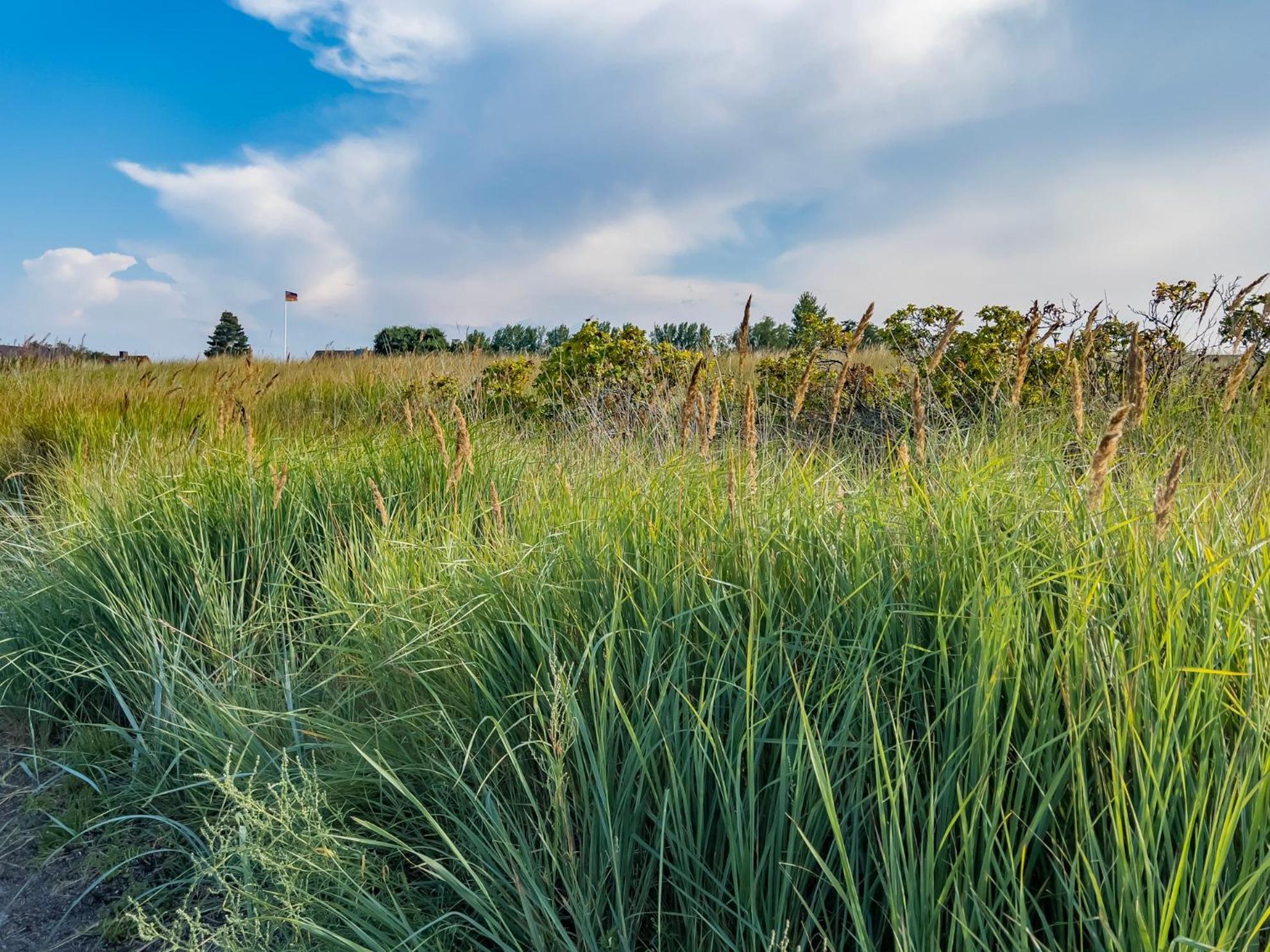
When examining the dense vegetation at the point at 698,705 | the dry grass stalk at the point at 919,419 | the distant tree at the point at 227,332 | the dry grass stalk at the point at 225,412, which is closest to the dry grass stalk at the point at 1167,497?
the dense vegetation at the point at 698,705

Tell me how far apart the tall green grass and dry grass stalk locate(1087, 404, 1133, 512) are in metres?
0.14

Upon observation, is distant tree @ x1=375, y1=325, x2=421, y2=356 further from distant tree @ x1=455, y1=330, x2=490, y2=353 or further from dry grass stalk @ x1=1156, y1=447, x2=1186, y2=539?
dry grass stalk @ x1=1156, y1=447, x2=1186, y2=539

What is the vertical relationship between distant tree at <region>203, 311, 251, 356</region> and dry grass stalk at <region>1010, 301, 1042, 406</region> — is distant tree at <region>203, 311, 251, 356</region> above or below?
above

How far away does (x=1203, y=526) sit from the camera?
86.2 inches

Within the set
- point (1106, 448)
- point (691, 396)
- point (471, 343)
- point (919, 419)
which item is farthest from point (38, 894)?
point (471, 343)

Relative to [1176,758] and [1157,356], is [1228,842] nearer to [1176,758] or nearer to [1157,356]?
[1176,758]

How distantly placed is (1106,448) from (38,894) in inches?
125

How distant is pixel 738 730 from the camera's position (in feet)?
5.36

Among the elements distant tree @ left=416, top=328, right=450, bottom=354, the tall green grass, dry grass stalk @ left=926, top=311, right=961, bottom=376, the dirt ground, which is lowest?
the dirt ground

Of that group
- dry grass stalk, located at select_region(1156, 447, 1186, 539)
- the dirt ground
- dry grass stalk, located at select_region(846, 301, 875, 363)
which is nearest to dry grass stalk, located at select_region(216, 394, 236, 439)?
the dirt ground

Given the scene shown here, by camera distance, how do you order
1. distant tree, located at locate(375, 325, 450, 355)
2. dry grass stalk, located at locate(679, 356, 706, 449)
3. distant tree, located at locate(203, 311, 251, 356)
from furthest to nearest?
distant tree, located at locate(203, 311, 251, 356) → distant tree, located at locate(375, 325, 450, 355) → dry grass stalk, located at locate(679, 356, 706, 449)

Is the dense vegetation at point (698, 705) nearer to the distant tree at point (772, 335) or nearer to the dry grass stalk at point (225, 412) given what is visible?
the dry grass stalk at point (225, 412)

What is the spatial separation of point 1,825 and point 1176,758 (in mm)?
3508

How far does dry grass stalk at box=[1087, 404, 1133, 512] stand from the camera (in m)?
1.35
